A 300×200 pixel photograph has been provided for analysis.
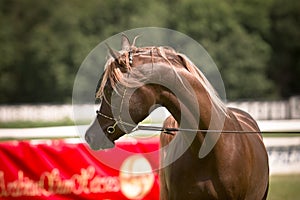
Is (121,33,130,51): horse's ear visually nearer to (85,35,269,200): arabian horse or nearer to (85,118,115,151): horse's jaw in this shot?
(85,35,269,200): arabian horse

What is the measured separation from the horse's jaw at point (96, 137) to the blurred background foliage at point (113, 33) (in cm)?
2793

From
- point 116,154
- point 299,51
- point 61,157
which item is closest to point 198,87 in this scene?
point 116,154

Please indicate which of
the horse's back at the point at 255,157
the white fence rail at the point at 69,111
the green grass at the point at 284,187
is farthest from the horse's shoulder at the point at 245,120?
the white fence rail at the point at 69,111

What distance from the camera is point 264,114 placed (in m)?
25.9

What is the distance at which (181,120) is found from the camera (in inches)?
195

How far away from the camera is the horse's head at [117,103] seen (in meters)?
4.71

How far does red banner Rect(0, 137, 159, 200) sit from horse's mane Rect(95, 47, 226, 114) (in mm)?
2236

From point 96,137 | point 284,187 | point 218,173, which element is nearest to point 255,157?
point 218,173

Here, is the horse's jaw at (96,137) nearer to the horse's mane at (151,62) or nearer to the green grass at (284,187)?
the horse's mane at (151,62)

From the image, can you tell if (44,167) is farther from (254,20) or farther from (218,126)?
(254,20)

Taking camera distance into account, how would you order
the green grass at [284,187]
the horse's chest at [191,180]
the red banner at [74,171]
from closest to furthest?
the horse's chest at [191,180] < the red banner at [74,171] < the green grass at [284,187]

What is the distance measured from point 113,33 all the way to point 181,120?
97.8 ft

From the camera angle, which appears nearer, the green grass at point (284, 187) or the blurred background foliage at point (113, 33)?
the green grass at point (284, 187)

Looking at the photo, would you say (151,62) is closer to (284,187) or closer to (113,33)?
(284,187)
